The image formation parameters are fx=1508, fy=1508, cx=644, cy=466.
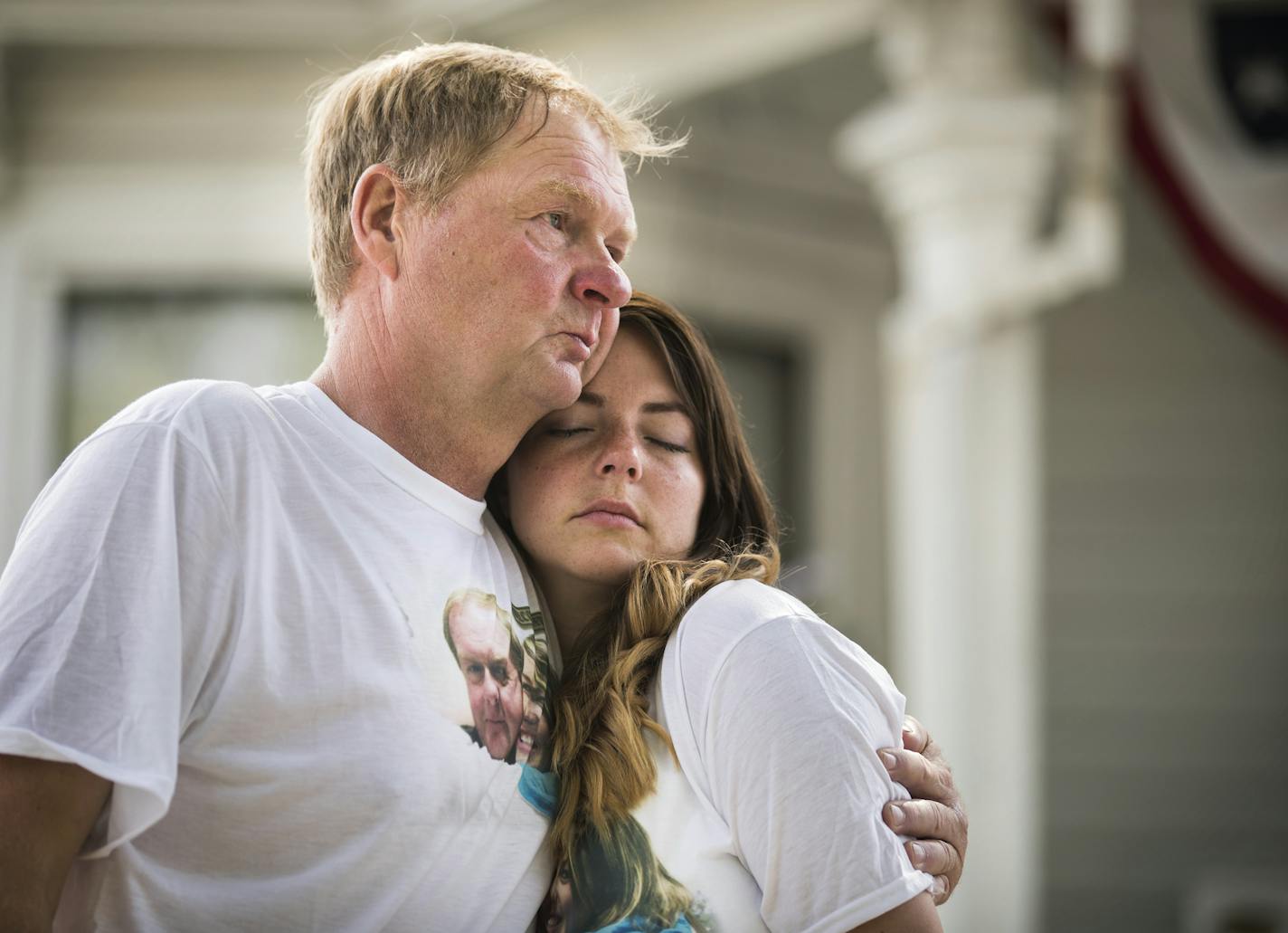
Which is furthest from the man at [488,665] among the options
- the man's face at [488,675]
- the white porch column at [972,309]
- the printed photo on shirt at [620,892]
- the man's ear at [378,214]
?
the white porch column at [972,309]

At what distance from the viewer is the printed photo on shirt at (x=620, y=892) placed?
4.83ft

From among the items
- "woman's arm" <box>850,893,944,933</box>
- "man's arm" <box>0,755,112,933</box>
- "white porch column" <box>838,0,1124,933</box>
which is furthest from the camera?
"white porch column" <box>838,0,1124,933</box>

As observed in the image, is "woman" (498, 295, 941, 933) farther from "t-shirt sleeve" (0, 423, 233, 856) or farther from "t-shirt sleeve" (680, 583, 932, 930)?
"t-shirt sleeve" (0, 423, 233, 856)

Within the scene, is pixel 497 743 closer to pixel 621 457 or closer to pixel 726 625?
pixel 726 625

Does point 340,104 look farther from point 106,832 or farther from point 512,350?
point 106,832

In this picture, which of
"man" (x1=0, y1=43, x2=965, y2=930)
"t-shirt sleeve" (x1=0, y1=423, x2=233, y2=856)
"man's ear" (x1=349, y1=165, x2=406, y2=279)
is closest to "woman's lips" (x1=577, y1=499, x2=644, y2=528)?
"man" (x1=0, y1=43, x2=965, y2=930)

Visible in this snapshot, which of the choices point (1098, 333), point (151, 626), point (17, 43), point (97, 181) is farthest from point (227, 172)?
point (151, 626)

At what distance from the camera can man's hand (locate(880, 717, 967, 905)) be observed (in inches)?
57.1

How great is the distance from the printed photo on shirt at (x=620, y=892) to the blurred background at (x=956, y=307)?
2.67 meters

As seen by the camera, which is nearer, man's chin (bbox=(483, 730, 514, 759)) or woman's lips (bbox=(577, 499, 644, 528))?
man's chin (bbox=(483, 730, 514, 759))

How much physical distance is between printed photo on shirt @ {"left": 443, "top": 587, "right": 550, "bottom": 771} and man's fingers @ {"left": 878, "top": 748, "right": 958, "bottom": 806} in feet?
1.18

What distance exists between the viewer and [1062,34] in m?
4.52

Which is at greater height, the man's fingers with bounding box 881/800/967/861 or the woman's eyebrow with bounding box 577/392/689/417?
the woman's eyebrow with bounding box 577/392/689/417

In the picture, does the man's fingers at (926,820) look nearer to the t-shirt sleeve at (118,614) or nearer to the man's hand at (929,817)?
the man's hand at (929,817)
